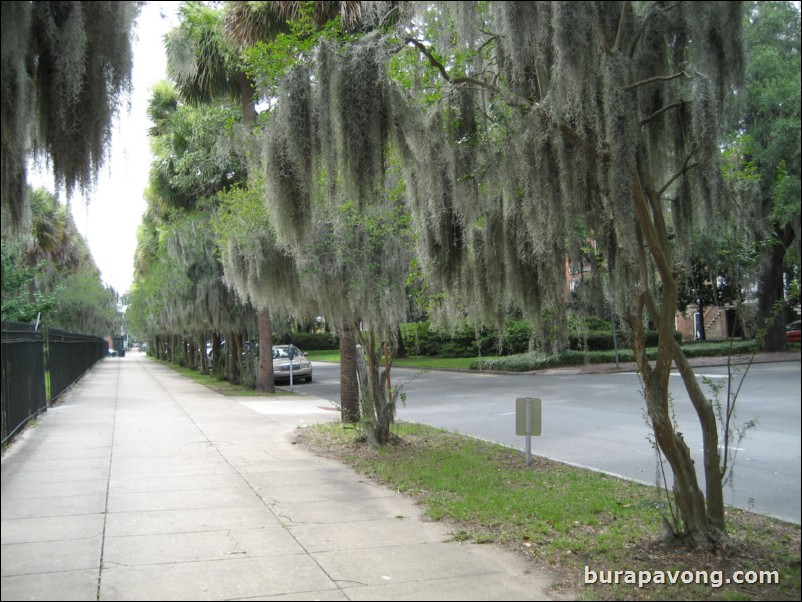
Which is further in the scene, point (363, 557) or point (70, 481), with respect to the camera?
point (70, 481)

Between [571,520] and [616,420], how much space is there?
7.62m

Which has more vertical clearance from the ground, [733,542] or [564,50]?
[564,50]

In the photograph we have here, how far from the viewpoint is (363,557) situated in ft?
16.9

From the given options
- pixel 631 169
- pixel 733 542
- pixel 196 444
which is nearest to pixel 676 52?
pixel 631 169

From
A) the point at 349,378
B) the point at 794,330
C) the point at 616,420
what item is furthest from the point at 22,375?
the point at 794,330

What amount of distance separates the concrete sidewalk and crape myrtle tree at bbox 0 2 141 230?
260 cm

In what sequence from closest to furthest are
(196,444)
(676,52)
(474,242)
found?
(676,52) → (474,242) → (196,444)

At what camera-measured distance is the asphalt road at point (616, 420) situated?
298 inches

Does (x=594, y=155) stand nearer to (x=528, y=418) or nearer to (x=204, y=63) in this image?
(x=528, y=418)

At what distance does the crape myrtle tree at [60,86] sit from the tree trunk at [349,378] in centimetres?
767

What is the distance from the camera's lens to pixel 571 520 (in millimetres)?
6184

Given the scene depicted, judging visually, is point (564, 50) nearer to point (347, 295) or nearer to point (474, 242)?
point (474, 242)

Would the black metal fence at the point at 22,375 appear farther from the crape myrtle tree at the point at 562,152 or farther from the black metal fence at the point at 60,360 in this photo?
the crape myrtle tree at the point at 562,152

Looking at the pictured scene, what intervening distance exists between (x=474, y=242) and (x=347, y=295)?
2.76m
